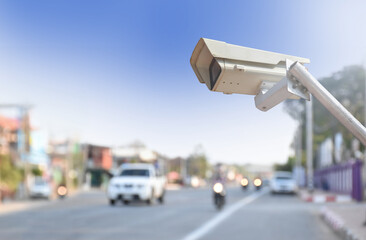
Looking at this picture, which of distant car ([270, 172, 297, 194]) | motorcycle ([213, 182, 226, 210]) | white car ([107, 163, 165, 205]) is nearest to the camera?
motorcycle ([213, 182, 226, 210])

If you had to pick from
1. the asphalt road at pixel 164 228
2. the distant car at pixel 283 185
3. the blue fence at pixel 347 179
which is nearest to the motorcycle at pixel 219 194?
the asphalt road at pixel 164 228

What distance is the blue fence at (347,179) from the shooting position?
23.9 m

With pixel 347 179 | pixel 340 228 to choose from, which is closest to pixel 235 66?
pixel 340 228

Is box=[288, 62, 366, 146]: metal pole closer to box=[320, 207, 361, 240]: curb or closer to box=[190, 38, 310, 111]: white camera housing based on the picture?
box=[190, 38, 310, 111]: white camera housing

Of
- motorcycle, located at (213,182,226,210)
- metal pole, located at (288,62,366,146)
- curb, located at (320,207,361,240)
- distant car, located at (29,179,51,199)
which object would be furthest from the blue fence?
metal pole, located at (288,62,366,146)

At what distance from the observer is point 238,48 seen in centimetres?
238

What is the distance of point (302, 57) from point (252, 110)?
1.90ft

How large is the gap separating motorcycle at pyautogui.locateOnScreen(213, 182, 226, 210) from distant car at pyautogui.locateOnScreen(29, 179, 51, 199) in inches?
796

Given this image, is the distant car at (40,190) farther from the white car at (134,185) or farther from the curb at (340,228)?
the curb at (340,228)

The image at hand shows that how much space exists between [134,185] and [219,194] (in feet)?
16.8

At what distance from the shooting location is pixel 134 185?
75.2ft

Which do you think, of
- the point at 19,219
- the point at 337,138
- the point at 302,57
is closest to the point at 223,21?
the point at 302,57

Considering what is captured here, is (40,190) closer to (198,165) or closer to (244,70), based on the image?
(244,70)

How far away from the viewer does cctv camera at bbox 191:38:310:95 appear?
7.73 ft
